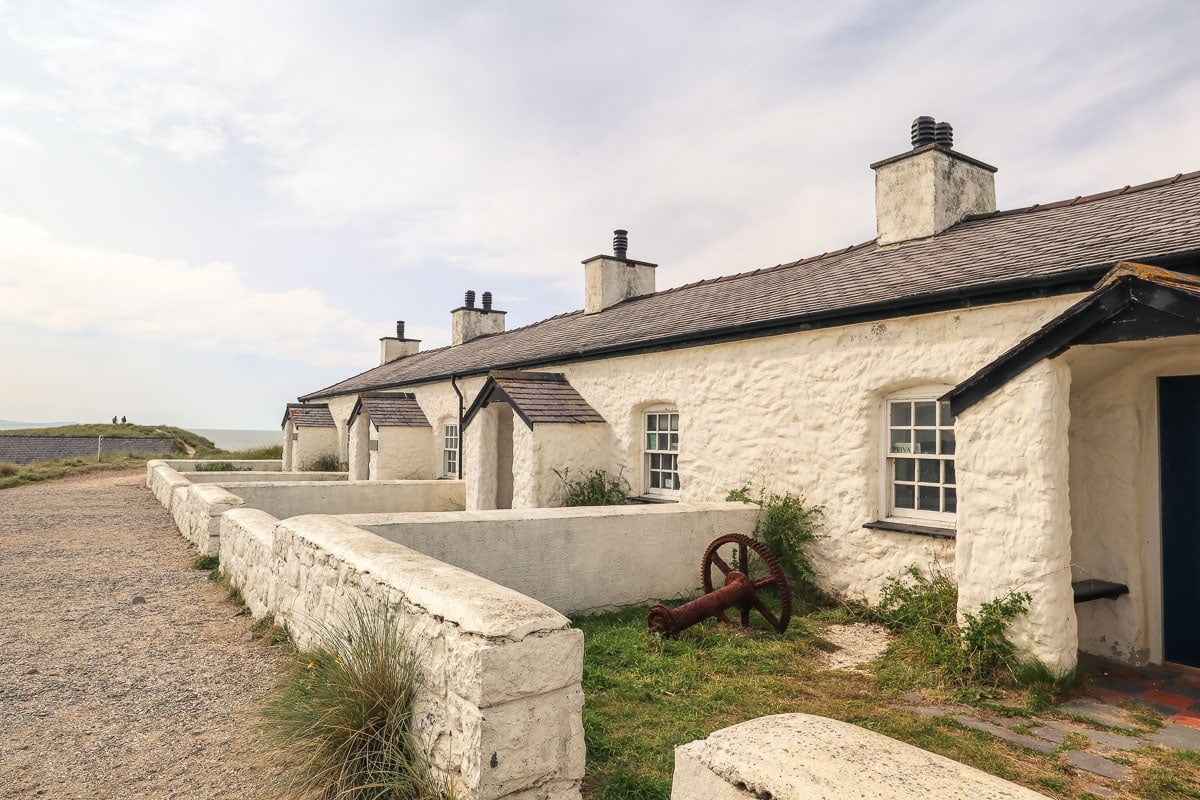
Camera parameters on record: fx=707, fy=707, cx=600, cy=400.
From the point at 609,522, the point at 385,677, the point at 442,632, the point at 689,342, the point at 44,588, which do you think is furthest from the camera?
the point at 689,342

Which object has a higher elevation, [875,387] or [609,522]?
[875,387]

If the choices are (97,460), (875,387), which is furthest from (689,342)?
(97,460)

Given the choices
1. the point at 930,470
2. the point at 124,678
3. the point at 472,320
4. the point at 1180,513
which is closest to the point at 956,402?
the point at 930,470

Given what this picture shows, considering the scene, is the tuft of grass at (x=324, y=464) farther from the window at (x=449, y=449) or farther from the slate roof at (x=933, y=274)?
the slate roof at (x=933, y=274)

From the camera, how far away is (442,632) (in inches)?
128

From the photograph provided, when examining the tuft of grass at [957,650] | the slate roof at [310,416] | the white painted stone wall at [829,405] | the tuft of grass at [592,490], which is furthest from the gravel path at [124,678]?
the slate roof at [310,416]

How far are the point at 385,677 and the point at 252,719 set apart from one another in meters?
1.60

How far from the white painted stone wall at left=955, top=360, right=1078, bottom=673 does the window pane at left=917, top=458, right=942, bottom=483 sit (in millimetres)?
1303

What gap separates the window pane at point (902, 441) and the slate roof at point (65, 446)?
3437 cm

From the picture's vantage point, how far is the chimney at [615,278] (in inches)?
611

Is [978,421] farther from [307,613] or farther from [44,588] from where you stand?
[44,588]

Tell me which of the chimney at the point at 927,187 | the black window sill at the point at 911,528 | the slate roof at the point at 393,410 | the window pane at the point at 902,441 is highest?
the chimney at the point at 927,187

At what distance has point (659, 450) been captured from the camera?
Answer: 10305mm

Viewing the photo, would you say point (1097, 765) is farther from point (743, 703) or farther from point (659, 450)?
point (659, 450)
